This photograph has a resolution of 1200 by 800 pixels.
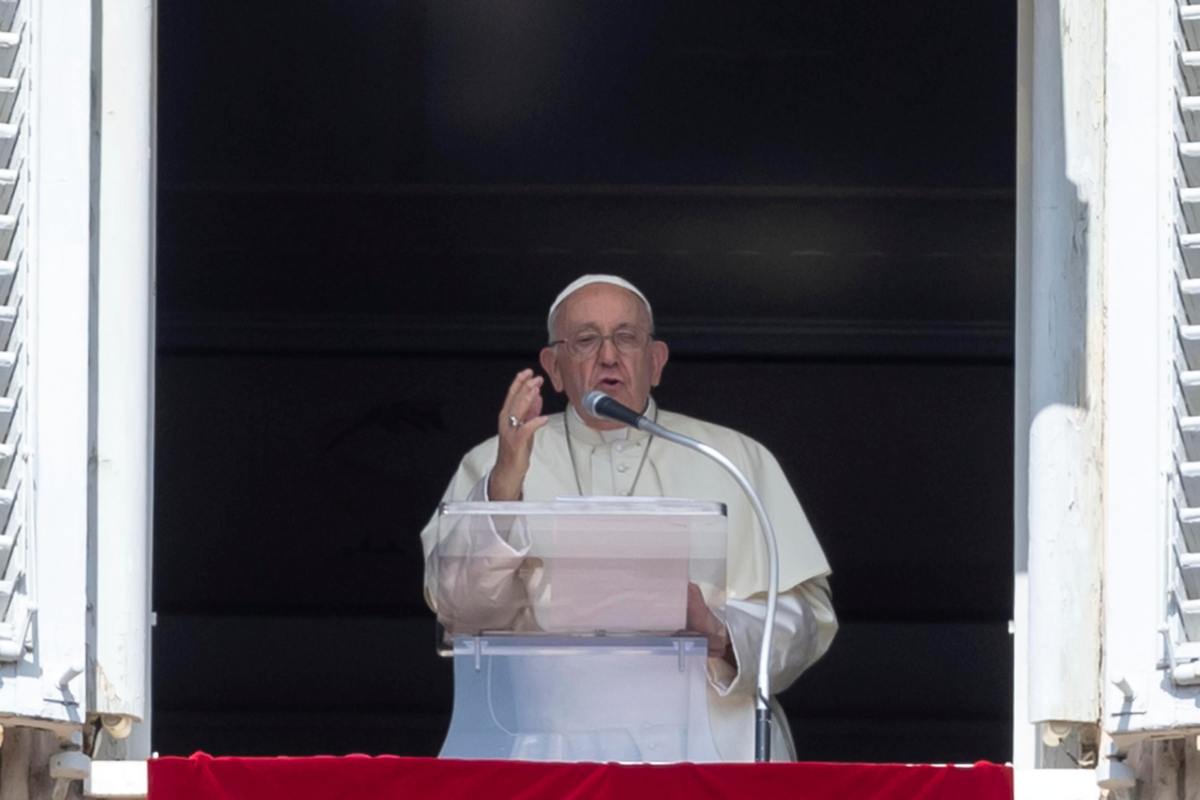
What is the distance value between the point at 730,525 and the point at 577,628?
2.95 ft

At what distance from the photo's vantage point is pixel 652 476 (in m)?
6.18

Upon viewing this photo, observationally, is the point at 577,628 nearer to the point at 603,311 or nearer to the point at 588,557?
the point at 588,557

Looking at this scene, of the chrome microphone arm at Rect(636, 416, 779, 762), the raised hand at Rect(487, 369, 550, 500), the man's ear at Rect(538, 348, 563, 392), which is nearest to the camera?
the chrome microphone arm at Rect(636, 416, 779, 762)

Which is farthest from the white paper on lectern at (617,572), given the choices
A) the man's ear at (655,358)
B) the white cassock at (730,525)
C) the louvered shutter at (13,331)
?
the man's ear at (655,358)

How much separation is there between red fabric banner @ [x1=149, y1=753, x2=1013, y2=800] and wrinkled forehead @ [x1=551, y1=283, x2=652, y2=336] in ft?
4.62

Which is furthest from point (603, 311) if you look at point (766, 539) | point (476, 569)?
point (766, 539)

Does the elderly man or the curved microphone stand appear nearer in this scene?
the curved microphone stand

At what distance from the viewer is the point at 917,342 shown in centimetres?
966

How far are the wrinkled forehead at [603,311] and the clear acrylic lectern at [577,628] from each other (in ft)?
3.34

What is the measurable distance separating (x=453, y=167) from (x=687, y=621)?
4.48 m

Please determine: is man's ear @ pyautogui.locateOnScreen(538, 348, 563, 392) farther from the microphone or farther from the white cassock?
the microphone

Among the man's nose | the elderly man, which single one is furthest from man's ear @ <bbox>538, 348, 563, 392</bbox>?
the man's nose

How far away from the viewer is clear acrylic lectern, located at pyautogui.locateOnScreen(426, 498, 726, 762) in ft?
16.2

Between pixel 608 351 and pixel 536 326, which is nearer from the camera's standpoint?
pixel 608 351
